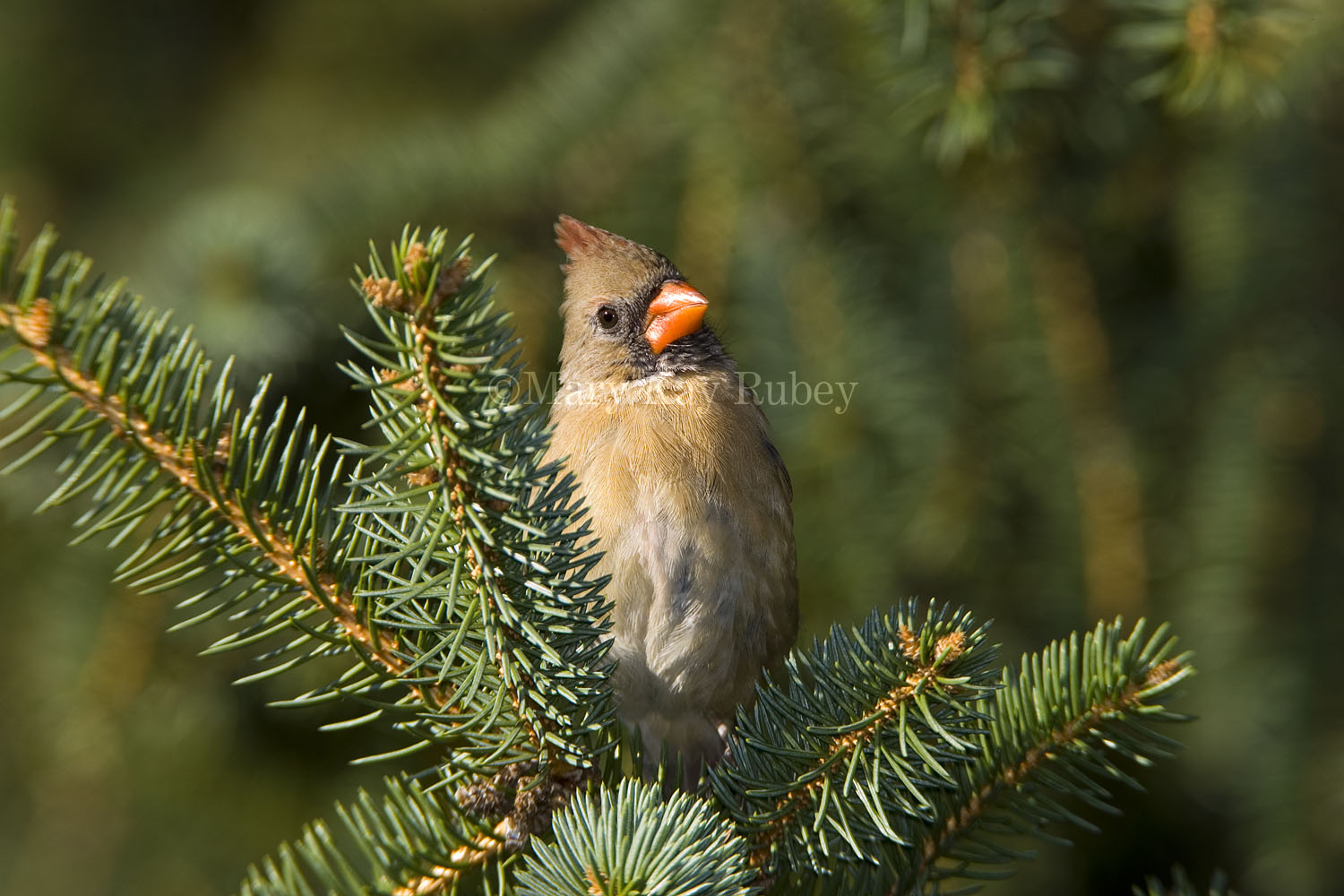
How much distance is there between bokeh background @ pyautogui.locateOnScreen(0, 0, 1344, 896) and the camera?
3.13 m

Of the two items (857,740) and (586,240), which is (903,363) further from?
(857,740)

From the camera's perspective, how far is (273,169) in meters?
4.09

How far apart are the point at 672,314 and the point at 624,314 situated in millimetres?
166

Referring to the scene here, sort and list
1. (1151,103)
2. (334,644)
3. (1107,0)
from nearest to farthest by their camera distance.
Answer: (334,644)
(1107,0)
(1151,103)

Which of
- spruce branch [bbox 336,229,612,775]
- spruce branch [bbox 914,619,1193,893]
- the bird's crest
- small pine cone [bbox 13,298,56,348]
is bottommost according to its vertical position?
spruce branch [bbox 914,619,1193,893]

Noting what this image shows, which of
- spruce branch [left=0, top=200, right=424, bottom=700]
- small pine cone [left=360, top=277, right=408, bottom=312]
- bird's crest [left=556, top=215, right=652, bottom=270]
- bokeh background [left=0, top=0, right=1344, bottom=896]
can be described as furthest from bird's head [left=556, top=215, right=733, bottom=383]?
small pine cone [left=360, top=277, right=408, bottom=312]

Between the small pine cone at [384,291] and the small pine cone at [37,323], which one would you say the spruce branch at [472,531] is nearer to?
the small pine cone at [384,291]

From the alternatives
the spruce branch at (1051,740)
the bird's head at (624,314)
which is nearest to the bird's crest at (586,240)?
the bird's head at (624,314)

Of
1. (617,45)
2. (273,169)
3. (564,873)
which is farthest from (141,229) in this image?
(564,873)

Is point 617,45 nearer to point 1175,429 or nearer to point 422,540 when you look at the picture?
point 1175,429

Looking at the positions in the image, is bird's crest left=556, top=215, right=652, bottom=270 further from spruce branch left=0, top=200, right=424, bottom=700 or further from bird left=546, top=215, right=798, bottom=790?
spruce branch left=0, top=200, right=424, bottom=700

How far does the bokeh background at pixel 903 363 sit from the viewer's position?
10.3 feet

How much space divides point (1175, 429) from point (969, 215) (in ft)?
2.81

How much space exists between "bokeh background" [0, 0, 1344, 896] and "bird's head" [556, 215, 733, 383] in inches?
4.8
